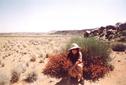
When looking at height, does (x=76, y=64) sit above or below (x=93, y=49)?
below

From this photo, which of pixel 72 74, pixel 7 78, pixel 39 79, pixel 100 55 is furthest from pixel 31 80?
pixel 100 55

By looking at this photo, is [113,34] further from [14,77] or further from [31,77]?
[14,77]

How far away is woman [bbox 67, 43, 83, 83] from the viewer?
8992mm

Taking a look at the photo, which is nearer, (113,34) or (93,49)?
(93,49)

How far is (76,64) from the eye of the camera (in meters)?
9.03

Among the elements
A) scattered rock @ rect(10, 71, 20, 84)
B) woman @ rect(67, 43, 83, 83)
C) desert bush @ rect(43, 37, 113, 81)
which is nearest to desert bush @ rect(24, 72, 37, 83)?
scattered rock @ rect(10, 71, 20, 84)

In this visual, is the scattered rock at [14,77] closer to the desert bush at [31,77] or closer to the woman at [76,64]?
the desert bush at [31,77]

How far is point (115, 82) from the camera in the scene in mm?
9844

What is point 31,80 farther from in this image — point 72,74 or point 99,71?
point 99,71

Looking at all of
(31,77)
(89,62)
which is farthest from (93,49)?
(31,77)

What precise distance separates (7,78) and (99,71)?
4.30m

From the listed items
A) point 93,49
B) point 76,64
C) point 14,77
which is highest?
point 93,49

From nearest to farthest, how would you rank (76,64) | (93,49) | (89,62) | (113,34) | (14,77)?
(76,64)
(14,77)
(89,62)
(93,49)
(113,34)

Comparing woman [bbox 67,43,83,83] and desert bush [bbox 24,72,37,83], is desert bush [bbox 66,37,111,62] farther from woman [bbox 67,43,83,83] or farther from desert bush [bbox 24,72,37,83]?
desert bush [bbox 24,72,37,83]
